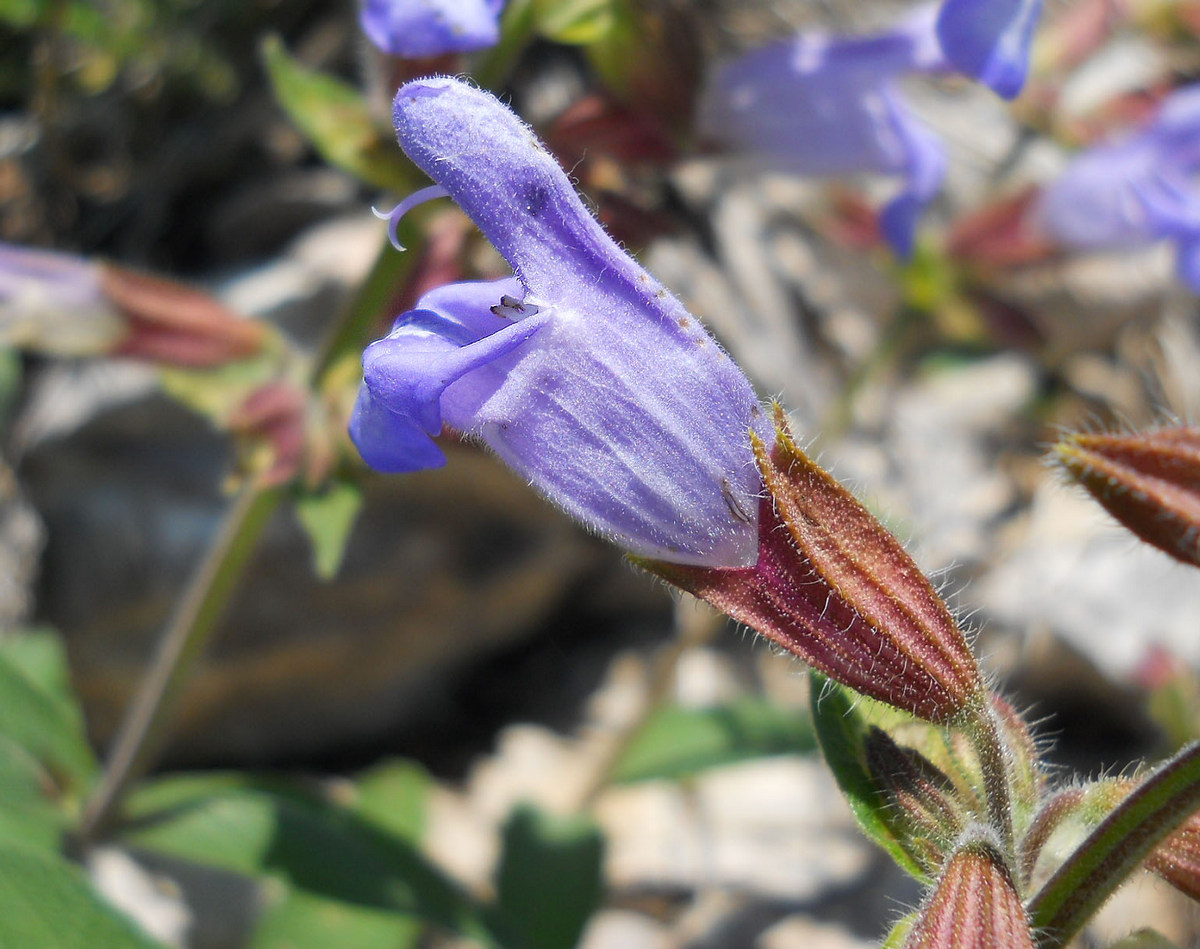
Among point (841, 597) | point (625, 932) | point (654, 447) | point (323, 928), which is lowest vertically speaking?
point (625, 932)

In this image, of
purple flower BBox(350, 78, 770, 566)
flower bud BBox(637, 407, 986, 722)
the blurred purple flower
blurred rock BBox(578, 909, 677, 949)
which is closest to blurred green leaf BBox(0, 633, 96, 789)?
blurred rock BBox(578, 909, 677, 949)

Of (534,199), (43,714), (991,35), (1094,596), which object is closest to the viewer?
(534,199)

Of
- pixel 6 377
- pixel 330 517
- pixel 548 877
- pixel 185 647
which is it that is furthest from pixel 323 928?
pixel 6 377

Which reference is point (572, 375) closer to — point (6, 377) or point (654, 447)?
point (654, 447)

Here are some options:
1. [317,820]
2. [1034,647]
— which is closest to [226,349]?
[317,820]

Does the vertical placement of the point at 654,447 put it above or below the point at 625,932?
above

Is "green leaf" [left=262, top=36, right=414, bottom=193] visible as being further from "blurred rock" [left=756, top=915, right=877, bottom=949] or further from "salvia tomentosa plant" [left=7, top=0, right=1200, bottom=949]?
"blurred rock" [left=756, top=915, right=877, bottom=949]

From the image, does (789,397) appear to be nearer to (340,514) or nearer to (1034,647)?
(1034,647)

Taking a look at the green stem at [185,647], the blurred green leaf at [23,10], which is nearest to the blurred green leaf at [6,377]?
the green stem at [185,647]
